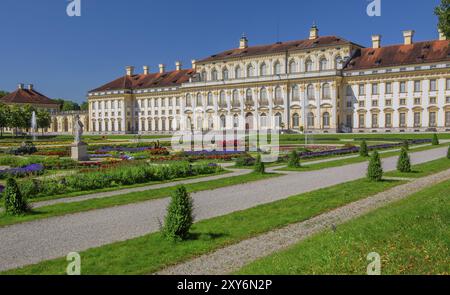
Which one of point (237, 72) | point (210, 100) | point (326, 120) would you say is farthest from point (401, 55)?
point (210, 100)

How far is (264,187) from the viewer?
15.2 meters

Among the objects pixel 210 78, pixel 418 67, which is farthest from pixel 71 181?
pixel 210 78

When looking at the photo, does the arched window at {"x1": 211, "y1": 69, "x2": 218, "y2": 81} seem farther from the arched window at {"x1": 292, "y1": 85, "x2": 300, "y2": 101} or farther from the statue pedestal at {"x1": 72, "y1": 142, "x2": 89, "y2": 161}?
the statue pedestal at {"x1": 72, "y1": 142, "x2": 89, "y2": 161}

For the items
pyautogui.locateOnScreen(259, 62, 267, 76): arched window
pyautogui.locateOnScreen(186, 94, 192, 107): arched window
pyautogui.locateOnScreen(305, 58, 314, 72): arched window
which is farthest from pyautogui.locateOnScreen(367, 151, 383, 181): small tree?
pyautogui.locateOnScreen(186, 94, 192, 107): arched window

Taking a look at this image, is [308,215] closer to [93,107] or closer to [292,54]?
[292,54]

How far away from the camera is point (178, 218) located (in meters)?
8.25

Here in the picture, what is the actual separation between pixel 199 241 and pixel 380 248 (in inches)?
127

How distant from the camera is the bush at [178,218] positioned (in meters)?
8.25

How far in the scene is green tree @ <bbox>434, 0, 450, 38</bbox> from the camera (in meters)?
18.1

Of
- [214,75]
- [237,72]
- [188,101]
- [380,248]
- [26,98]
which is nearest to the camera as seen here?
[380,248]

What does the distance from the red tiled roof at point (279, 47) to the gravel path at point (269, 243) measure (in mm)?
53291

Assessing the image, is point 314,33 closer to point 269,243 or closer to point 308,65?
point 308,65

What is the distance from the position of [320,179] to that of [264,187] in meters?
2.85

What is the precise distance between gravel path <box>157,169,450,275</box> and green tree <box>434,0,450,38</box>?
31.4 ft
